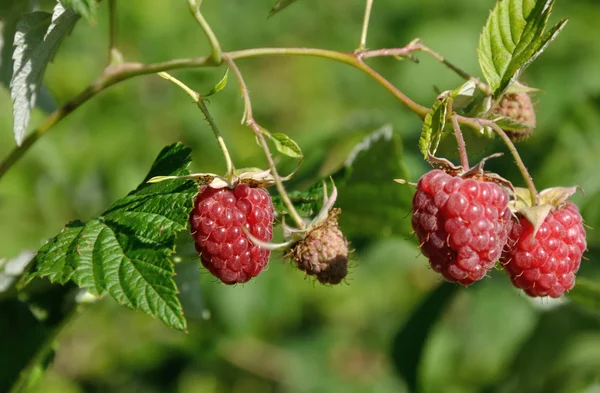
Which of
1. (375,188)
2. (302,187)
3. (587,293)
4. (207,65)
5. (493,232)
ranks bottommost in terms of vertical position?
(587,293)

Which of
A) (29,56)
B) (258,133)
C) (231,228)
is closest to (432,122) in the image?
(258,133)

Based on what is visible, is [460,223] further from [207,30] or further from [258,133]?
[207,30]

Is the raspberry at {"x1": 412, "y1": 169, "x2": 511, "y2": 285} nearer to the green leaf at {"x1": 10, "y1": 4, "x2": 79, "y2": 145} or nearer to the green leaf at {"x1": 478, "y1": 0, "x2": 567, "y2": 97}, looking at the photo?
the green leaf at {"x1": 478, "y1": 0, "x2": 567, "y2": 97}

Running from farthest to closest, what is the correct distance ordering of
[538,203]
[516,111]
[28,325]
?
1. [28,325]
2. [516,111]
3. [538,203]

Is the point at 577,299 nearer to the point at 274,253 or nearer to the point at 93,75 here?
the point at 274,253

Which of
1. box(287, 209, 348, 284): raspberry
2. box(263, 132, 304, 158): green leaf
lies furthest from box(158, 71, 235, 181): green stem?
box(287, 209, 348, 284): raspberry

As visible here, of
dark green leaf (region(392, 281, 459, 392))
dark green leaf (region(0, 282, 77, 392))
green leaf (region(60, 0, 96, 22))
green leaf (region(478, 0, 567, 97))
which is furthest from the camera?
dark green leaf (region(392, 281, 459, 392))

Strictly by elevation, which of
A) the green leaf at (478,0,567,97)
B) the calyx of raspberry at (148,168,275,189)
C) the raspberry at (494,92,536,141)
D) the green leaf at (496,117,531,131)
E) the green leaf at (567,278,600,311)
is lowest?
the green leaf at (567,278,600,311)

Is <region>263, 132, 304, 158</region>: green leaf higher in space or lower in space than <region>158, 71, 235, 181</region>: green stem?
lower
